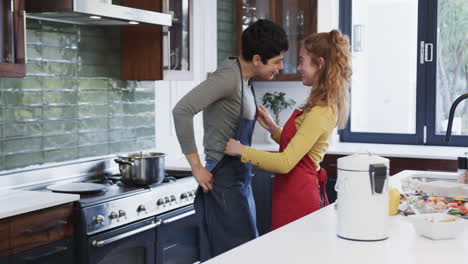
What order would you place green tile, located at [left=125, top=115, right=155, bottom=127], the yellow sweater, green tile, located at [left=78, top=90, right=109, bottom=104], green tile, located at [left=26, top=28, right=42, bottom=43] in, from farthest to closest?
1. green tile, located at [left=125, top=115, right=155, bottom=127]
2. green tile, located at [left=78, top=90, right=109, bottom=104]
3. green tile, located at [left=26, top=28, right=42, bottom=43]
4. the yellow sweater

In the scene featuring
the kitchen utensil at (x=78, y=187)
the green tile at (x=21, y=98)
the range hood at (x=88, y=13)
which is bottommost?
the kitchen utensil at (x=78, y=187)

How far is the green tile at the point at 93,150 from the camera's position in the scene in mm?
3801

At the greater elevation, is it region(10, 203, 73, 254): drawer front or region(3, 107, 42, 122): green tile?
region(3, 107, 42, 122): green tile

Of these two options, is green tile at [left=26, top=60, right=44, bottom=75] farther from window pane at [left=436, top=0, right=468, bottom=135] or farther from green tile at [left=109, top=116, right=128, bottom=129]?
window pane at [left=436, top=0, right=468, bottom=135]

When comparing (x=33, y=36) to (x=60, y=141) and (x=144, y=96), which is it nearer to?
(x=60, y=141)

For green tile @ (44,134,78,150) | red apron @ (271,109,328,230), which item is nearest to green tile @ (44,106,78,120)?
green tile @ (44,134,78,150)

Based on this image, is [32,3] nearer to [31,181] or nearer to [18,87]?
[18,87]

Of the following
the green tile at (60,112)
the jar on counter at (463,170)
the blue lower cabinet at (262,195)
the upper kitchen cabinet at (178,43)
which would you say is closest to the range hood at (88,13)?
the upper kitchen cabinet at (178,43)

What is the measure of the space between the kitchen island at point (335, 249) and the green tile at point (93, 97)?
197cm

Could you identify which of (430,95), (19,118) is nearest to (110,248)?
(19,118)

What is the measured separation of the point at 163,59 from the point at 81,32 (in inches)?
20.7

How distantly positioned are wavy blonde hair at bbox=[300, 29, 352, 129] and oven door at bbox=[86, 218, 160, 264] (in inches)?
45.4

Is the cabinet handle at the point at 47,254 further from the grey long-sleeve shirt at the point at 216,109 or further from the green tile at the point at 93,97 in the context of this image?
the green tile at the point at 93,97

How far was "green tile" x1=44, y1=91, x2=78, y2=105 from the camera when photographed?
352cm
